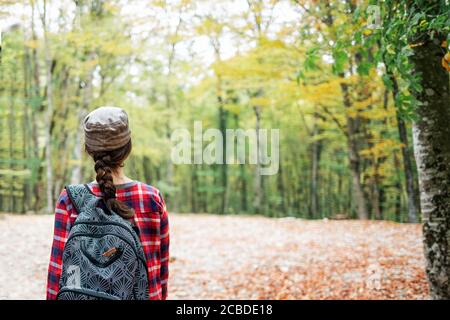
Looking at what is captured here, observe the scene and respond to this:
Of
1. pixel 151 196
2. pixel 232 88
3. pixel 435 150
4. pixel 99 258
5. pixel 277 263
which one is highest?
pixel 232 88

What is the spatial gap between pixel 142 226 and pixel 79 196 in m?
0.28

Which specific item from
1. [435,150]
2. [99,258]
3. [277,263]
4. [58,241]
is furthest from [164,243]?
[277,263]

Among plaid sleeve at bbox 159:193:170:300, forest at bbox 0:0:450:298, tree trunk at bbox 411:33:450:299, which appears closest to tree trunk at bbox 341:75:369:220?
forest at bbox 0:0:450:298

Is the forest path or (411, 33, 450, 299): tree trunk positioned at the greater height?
(411, 33, 450, 299): tree trunk

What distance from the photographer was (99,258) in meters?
1.59

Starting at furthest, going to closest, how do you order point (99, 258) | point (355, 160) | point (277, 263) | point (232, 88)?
point (232, 88) < point (355, 160) < point (277, 263) < point (99, 258)

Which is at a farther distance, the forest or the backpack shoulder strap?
the forest

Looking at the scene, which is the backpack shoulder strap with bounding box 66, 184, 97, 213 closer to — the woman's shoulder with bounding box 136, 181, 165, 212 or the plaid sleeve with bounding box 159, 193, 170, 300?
the woman's shoulder with bounding box 136, 181, 165, 212

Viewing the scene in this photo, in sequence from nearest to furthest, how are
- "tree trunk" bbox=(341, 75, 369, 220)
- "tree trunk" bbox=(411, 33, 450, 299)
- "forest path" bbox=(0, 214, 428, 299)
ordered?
"tree trunk" bbox=(411, 33, 450, 299), "forest path" bbox=(0, 214, 428, 299), "tree trunk" bbox=(341, 75, 369, 220)

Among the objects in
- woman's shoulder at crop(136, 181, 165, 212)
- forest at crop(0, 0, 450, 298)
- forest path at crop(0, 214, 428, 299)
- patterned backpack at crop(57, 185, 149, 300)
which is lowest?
forest path at crop(0, 214, 428, 299)

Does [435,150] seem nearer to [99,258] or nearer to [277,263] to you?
[99,258]

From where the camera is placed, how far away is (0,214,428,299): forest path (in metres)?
5.35
